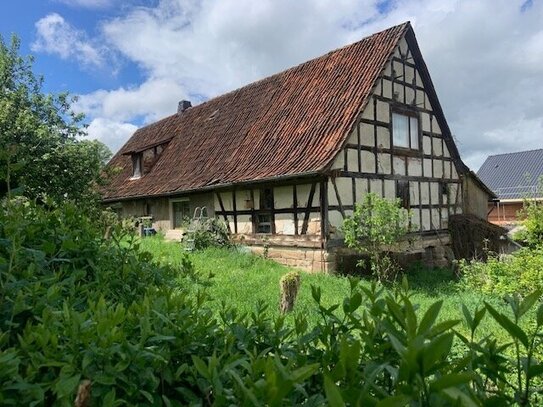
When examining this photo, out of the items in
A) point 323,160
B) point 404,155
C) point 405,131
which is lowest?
point 323,160

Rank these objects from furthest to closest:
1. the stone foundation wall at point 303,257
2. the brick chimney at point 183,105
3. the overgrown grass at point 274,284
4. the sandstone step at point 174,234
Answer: the brick chimney at point 183,105
the sandstone step at point 174,234
the stone foundation wall at point 303,257
the overgrown grass at point 274,284

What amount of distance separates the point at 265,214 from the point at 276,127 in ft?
10.3

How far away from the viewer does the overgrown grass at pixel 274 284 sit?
8.27 metres

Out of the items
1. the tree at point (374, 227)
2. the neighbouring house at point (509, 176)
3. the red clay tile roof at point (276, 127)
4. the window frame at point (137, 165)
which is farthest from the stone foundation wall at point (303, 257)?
the neighbouring house at point (509, 176)

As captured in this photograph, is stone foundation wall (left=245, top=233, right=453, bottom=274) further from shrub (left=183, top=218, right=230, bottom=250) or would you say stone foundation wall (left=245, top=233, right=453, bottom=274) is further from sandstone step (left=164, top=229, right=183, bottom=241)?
sandstone step (left=164, top=229, right=183, bottom=241)

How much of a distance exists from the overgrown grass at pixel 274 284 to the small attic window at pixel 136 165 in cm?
580

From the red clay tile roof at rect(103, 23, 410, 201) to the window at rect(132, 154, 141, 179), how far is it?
0.48m

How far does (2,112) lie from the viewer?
12125mm

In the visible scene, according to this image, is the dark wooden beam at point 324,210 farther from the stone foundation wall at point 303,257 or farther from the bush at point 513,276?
the bush at point 513,276

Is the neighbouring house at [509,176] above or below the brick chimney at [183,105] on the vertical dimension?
below

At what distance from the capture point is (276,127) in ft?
50.0

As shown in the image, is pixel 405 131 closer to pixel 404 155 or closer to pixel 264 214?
pixel 404 155

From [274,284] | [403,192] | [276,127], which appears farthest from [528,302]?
[276,127]

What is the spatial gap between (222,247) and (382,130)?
6.24 metres
